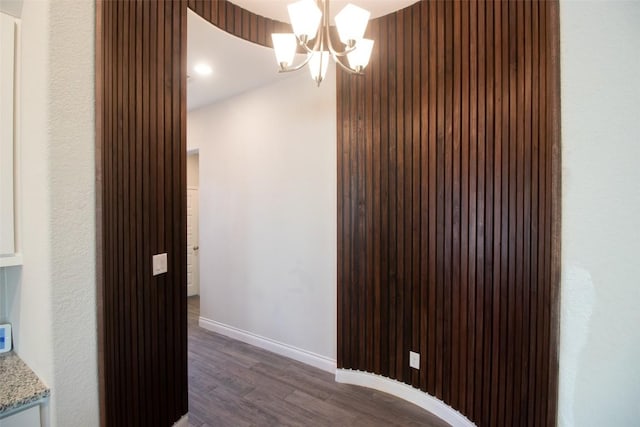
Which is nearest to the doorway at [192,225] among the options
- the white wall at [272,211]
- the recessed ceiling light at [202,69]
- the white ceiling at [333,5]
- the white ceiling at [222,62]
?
the white wall at [272,211]

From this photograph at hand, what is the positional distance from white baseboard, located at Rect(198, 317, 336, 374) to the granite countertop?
213cm

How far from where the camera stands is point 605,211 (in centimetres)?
65

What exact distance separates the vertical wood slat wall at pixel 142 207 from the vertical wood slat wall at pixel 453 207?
132 cm

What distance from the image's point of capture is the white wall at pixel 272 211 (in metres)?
2.68

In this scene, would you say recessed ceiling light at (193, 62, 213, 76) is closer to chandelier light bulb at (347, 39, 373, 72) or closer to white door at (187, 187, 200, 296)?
chandelier light bulb at (347, 39, 373, 72)

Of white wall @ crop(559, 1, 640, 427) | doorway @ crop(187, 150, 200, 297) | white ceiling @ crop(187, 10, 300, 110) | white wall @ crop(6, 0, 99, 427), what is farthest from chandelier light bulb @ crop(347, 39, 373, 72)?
doorway @ crop(187, 150, 200, 297)

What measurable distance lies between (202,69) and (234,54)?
444 mm

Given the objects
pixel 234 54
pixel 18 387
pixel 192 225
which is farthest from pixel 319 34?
pixel 192 225

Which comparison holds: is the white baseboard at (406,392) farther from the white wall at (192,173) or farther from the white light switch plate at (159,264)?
the white wall at (192,173)

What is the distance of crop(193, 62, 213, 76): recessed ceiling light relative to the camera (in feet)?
8.51

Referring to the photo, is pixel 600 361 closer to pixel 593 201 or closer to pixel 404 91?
pixel 593 201

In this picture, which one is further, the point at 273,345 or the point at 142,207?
the point at 273,345

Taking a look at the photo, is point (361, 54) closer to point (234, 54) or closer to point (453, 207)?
point (453, 207)

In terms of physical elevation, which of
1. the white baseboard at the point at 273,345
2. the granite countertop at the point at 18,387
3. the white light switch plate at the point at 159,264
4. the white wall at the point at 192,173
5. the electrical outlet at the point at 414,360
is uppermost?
the white wall at the point at 192,173
